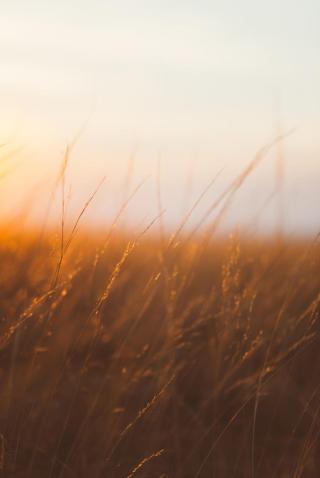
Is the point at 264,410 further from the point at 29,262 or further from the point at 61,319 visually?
the point at 29,262

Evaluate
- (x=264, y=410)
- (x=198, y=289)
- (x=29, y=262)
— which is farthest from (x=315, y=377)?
(x=198, y=289)

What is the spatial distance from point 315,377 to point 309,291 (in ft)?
2.34

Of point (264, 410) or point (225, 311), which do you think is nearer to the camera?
point (225, 311)

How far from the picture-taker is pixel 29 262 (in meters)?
2.61

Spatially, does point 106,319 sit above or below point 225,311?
below

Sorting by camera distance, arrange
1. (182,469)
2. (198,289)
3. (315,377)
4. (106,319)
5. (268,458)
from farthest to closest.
Answer: (198,289), (106,319), (315,377), (268,458), (182,469)

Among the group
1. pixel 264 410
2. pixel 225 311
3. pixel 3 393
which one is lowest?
pixel 264 410

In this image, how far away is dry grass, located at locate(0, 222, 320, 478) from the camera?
1.30 m

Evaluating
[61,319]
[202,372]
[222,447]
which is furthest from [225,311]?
[61,319]

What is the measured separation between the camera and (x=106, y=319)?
2.59 m

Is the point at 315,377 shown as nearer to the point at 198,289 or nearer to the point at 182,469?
the point at 182,469

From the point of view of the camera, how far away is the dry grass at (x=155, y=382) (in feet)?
4.27

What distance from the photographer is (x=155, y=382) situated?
5.86ft

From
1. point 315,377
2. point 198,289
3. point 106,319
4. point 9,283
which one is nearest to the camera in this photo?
point 315,377
